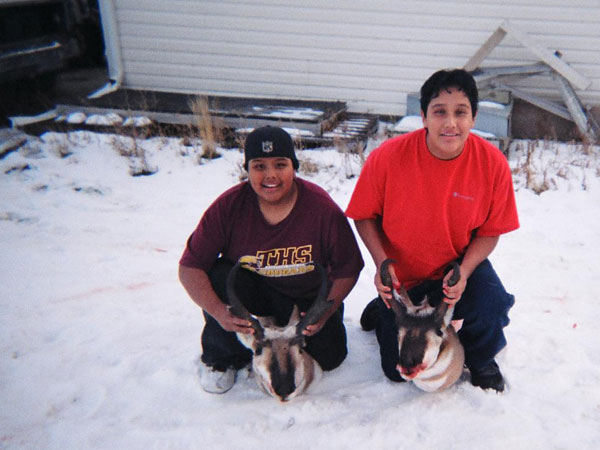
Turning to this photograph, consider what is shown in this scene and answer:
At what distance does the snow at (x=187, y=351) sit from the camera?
2.50 m

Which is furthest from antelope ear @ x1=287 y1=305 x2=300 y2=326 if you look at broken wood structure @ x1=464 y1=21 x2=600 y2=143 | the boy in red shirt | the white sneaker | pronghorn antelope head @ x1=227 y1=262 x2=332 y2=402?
broken wood structure @ x1=464 y1=21 x2=600 y2=143

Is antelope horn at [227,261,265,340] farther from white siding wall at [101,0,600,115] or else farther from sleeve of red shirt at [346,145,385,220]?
white siding wall at [101,0,600,115]

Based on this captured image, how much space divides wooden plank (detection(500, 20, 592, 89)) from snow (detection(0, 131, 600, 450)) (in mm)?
2030

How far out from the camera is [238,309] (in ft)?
7.79

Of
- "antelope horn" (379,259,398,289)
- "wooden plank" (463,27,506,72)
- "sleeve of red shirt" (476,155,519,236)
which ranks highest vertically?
"wooden plank" (463,27,506,72)

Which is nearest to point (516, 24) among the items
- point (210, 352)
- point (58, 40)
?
point (210, 352)

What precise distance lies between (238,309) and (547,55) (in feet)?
21.7

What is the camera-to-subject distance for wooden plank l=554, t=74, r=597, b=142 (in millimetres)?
6648

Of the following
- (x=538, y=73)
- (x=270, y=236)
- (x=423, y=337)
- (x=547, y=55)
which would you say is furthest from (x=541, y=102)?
(x=270, y=236)

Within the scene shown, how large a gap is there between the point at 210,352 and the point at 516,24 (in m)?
7.14

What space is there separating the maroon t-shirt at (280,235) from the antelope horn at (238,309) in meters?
0.28

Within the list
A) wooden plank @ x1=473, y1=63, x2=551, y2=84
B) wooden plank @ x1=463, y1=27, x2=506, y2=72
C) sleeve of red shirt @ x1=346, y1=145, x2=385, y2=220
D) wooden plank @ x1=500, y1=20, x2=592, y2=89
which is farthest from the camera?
wooden plank @ x1=473, y1=63, x2=551, y2=84

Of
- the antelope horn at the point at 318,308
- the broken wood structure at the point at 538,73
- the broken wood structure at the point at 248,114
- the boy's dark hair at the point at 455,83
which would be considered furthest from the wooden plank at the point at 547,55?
the antelope horn at the point at 318,308

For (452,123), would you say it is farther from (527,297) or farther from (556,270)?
(556,270)
